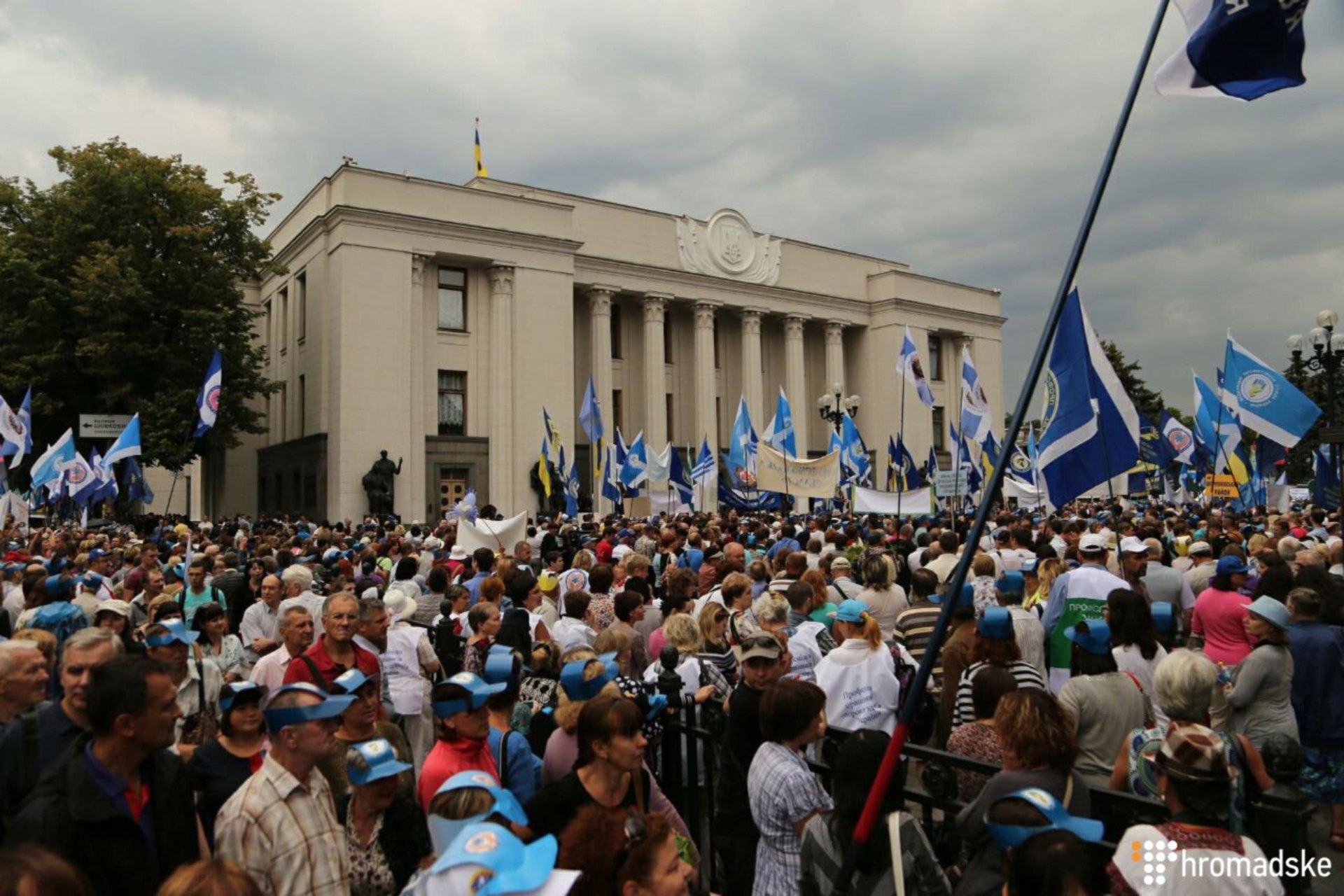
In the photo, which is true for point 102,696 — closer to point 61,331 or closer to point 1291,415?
point 1291,415

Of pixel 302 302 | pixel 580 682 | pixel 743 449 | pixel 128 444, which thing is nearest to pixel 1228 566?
pixel 580 682

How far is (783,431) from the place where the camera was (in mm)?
22781

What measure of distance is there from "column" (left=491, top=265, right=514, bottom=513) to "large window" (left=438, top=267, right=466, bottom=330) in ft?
4.10

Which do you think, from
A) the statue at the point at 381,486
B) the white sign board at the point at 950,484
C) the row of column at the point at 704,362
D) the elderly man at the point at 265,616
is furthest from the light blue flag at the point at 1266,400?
the row of column at the point at 704,362

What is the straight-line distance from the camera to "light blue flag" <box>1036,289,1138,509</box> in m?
8.39

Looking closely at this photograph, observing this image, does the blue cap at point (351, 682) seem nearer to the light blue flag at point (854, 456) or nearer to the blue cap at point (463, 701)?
the blue cap at point (463, 701)

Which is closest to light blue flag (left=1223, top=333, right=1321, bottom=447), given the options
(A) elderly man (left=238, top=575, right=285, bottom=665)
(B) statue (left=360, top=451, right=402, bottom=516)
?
(A) elderly man (left=238, top=575, right=285, bottom=665)

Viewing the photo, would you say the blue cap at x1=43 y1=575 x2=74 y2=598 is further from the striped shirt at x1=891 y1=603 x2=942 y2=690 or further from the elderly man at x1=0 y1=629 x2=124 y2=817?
the striped shirt at x1=891 y1=603 x2=942 y2=690

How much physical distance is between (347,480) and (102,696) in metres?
31.6

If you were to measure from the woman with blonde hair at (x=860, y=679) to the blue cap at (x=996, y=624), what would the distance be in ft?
1.94

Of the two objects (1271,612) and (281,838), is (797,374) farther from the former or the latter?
(281,838)

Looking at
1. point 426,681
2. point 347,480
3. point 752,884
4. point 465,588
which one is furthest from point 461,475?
point 752,884

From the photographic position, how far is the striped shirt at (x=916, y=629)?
6773 mm

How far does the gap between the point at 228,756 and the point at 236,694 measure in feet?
0.85
